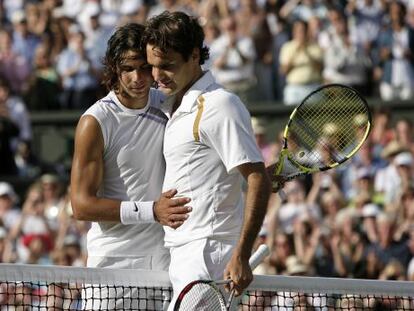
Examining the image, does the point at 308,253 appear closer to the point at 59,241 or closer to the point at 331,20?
→ the point at 59,241

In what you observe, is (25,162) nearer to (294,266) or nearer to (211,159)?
(294,266)

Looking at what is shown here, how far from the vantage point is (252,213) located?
20.0ft

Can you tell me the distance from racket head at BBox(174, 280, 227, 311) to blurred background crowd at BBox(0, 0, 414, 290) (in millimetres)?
5366

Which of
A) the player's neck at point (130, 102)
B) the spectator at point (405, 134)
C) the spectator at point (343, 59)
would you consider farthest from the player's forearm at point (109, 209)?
the spectator at point (343, 59)

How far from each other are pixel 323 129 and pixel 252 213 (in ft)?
5.27

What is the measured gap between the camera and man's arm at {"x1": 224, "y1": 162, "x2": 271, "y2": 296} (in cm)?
606

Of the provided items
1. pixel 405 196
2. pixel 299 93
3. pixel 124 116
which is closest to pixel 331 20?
pixel 299 93

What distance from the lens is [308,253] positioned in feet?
40.5

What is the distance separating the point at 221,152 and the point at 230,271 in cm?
57

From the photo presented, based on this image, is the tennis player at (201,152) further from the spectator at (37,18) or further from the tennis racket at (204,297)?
the spectator at (37,18)

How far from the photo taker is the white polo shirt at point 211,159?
6.18 meters

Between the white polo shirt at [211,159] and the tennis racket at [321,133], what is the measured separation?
1.80 feet

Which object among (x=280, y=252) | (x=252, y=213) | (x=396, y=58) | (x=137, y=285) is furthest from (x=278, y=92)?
(x=252, y=213)

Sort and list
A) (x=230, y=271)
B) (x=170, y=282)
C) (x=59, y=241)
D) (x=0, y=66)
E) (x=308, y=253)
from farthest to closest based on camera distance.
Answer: (x=0, y=66) → (x=59, y=241) → (x=308, y=253) → (x=170, y=282) → (x=230, y=271)
